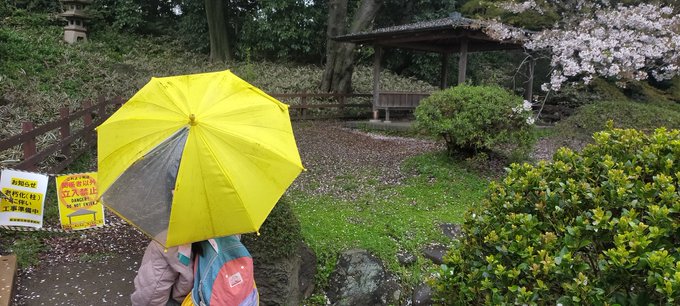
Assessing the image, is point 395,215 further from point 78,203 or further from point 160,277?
point 160,277

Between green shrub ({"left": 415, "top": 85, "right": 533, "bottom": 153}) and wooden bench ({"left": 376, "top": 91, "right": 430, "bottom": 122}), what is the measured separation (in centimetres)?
651

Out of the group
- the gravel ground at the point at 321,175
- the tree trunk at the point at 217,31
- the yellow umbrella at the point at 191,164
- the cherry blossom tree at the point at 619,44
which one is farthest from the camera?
the tree trunk at the point at 217,31

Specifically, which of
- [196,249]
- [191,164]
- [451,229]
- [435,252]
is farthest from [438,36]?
[191,164]

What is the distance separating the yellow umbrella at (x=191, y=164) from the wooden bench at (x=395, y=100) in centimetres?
1281

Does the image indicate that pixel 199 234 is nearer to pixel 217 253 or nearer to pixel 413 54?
pixel 217 253

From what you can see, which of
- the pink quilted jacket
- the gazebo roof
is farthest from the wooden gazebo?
the pink quilted jacket

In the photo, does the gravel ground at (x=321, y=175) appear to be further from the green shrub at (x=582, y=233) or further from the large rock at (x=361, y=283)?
the green shrub at (x=582, y=233)

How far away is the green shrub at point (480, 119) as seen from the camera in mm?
8047

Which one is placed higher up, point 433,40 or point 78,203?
point 433,40

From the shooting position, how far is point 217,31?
21281 millimetres

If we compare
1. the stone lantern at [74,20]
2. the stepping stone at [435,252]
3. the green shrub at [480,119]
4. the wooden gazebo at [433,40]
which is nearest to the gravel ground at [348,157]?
the green shrub at [480,119]

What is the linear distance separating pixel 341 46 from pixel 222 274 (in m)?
15.7

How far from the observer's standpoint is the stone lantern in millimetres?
17281

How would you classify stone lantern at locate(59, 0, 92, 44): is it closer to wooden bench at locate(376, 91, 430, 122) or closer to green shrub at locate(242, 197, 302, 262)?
wooden bench at locate(376, 91, 430, 122)
